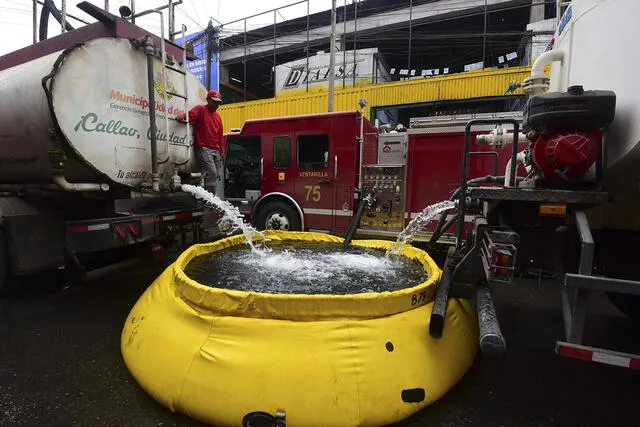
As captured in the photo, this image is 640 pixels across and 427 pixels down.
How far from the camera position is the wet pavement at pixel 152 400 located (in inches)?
90.2

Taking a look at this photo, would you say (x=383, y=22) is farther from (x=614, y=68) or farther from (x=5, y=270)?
(x=5, y=270)

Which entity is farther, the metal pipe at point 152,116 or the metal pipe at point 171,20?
the metal pipe at point 171,20

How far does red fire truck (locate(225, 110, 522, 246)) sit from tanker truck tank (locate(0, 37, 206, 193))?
321cm

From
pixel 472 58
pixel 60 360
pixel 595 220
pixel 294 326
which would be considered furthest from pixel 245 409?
pixel 472 58

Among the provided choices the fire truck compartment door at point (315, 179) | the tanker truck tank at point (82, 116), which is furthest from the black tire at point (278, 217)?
the tanker truck tank at point (82, 116)

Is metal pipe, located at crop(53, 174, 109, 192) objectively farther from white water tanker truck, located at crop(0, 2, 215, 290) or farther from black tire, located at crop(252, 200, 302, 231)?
black tire, located at crop(252, 200, 302, 231)

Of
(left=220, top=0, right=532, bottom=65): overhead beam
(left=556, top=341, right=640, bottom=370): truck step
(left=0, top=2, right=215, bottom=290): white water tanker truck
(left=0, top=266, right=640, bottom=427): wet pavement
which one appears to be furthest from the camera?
(left=220, top=0, right=532, bottom=65): overhead beam

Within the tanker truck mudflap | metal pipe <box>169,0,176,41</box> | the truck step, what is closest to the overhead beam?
metal pipe <box>169,0,176,41</box>

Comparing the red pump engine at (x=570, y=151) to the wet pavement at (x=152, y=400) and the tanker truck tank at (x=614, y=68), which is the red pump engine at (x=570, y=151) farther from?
the wet pavement at (x=152, y=400)

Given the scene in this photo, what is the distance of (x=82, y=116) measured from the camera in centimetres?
371

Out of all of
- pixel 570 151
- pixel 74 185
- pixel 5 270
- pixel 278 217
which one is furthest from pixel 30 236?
pixel 570 151

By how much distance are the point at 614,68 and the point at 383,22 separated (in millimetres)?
18862

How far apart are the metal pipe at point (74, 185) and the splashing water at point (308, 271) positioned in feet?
4.42

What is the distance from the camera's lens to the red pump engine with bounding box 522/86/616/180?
2109 mm
